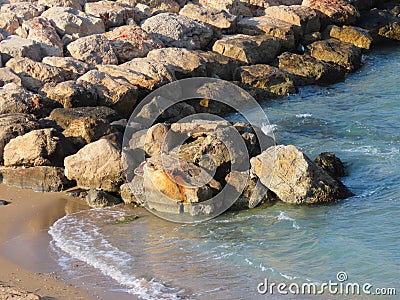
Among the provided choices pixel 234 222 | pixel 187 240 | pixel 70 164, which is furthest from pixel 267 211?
pixel 70 164

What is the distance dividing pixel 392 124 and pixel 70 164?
28.0 feet

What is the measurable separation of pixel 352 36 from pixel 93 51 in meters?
10.1

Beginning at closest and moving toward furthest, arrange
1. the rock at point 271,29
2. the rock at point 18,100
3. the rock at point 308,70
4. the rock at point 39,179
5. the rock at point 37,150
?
the rock at point 39,179 → the rock at point 37,150 → the rock at point 18,100 → the rock at point 308,70 → the rock at point 271,29

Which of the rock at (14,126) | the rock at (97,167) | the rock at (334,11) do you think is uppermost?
the rock at (334,11)

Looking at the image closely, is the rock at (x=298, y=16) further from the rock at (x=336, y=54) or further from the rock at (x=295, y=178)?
the rock at (x=295, y=178)

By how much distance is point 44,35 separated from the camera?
19203 millimetres

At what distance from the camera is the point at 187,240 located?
11180mm

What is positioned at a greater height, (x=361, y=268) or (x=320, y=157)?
(x=320, y=157)

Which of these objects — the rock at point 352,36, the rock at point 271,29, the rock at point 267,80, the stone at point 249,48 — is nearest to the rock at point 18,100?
the rock at point 267,80

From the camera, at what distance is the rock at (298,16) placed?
24297 mm

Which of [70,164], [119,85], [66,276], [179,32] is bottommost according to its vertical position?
[66,276]

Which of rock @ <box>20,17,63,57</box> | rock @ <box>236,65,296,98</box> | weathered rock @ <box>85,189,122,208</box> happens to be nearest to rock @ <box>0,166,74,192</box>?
weathered rock @ <box>85,189,122,208</box>

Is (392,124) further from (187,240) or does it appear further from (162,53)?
(187,240)

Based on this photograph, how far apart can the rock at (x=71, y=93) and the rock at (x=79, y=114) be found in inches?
19.4
